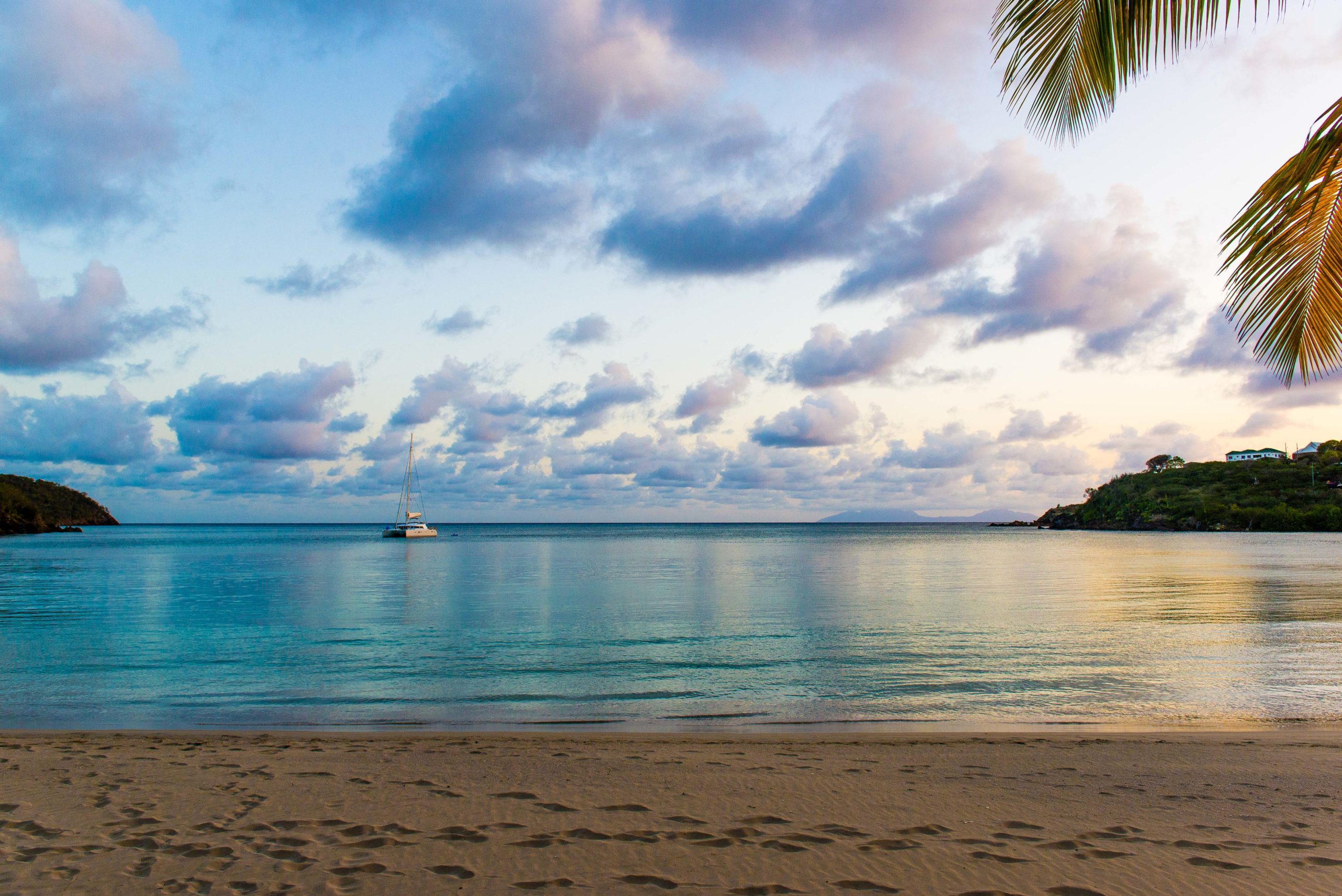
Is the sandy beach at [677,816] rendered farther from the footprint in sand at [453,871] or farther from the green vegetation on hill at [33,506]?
the green vegetation on hill at [33,506]

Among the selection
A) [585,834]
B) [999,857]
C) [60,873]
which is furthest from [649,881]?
[60,873]

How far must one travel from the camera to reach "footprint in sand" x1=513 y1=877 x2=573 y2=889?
17.0 ft

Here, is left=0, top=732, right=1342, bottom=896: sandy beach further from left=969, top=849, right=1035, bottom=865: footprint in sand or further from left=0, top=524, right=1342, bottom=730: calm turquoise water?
left=0, top=524, right=1342, bottom=730: calm turquoise water

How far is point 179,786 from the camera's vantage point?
25.4ft

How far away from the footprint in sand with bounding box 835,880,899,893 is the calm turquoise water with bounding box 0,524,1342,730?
6.43 metres

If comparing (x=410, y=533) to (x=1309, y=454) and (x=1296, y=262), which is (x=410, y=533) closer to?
(x=1296, y=262)

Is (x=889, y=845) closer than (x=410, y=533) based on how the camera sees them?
Yes

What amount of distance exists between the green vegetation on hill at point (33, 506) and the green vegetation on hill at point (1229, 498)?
721 feet

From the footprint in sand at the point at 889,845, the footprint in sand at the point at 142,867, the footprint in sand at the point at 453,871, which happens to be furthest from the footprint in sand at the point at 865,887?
the footprint in sand at the point at 142,867

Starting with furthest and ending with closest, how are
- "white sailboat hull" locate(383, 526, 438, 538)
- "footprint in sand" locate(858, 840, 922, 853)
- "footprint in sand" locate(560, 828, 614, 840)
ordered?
1. "white sailboat hull" locate(383, 526, 438, 538)
2. "footprint in sand" locate(560, 828, 614, 840)
3. "footprint in sand" locate(858, 840, 922, 853)

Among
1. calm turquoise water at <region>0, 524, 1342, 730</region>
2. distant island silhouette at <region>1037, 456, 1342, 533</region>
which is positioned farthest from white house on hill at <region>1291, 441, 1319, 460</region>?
calm turquoise water at <region>0, 524, 1342, 730</region>

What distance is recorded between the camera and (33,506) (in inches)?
5477

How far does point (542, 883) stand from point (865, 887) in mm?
2341

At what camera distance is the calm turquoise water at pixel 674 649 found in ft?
41.7
